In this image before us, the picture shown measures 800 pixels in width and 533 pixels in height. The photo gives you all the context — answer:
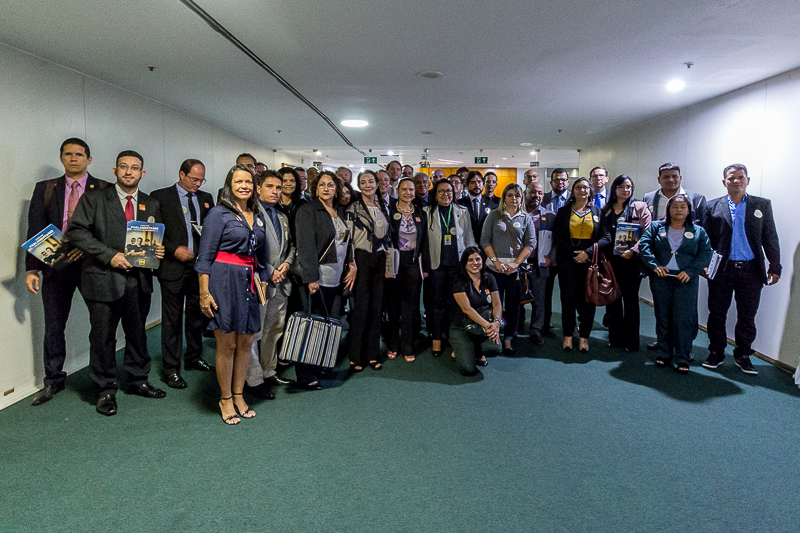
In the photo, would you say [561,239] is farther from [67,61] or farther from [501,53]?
[67,61]

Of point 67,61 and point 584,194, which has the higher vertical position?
point 67,61

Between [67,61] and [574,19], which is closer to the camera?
[574,19]

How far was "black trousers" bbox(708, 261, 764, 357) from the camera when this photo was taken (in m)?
3.95

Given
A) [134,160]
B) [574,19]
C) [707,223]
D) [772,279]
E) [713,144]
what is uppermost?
[574,19]

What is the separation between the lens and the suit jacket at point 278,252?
10.5ft

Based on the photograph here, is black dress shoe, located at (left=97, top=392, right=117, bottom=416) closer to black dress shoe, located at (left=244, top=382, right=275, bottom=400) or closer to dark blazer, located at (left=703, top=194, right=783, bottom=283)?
black dress shoe, located at (left=244, top=382, right=275, bottom=400)

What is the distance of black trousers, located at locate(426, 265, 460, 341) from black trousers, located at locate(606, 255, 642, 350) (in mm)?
1655

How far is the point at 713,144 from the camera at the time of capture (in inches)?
208

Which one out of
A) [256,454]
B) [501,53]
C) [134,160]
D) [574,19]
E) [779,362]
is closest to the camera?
[256,454]

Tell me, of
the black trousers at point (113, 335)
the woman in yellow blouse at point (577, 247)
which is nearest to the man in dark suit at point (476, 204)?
the woman in yellow blouse at point (577, 247)

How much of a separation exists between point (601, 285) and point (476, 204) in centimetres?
156

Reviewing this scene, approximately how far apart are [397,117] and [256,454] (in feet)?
16.9

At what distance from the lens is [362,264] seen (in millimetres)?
3811

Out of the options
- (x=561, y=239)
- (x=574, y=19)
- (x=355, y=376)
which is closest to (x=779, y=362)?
(x=561, y=239)
